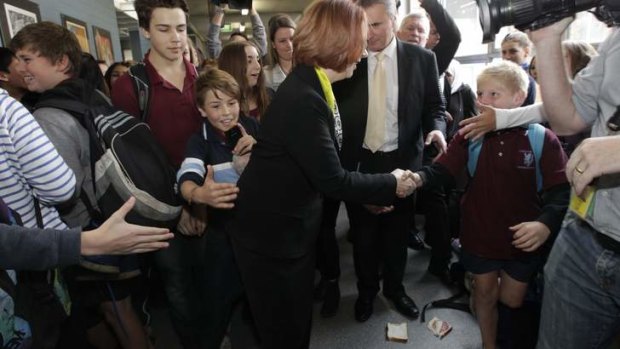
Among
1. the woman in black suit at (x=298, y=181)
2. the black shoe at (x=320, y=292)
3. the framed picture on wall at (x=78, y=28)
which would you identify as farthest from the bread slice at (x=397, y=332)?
the framed picture on wall at (x=78, y=28)

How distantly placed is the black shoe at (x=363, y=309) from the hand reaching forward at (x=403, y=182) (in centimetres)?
96

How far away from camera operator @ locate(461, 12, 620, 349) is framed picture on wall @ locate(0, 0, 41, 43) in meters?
4.06

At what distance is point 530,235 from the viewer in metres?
1.33

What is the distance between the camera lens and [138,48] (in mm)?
11586

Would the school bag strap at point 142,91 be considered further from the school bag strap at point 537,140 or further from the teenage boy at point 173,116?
the school bag strap at point 537,140

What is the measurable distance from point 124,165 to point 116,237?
1.68 feet

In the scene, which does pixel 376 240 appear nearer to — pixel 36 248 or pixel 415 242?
pixel 415 242

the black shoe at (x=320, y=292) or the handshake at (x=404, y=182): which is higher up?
the handshake at (x=404, y=182)

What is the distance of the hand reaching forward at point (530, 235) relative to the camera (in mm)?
1334

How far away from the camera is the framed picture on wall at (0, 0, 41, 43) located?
3.21 meters

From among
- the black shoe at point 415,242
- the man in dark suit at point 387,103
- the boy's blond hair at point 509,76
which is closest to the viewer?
the boy's blond hair at point 509,76

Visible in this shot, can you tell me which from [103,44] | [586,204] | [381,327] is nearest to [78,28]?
[103,44]

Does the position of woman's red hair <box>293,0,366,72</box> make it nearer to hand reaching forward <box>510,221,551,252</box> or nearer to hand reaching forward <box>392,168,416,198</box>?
hand reaching forward <box>392,168,416,198</box>

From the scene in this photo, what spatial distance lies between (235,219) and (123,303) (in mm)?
726
